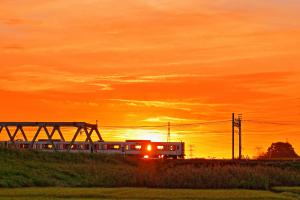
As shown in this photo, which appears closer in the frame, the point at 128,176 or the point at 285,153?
the point at 128,176

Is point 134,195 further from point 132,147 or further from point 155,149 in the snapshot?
point 132,147


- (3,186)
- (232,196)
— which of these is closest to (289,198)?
(232,196)

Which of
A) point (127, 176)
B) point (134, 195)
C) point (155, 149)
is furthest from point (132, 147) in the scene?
point (134, 195)

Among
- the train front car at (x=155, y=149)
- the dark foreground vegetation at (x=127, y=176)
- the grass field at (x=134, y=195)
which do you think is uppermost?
the train front car at (x=155, y=149)

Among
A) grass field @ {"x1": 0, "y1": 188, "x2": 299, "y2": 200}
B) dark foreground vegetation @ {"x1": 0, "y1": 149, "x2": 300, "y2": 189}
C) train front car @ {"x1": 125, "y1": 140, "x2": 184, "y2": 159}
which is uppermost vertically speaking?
train front car @ {"x1": 125, "y1": 140, "x2": 184, "y2": 159}

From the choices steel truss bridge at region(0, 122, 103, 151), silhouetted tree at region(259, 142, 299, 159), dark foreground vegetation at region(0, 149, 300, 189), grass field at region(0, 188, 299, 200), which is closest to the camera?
grass field at region(0, 188, 299, 200)

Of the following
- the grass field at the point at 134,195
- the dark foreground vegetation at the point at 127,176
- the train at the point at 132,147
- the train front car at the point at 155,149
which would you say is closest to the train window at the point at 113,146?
the train at the point at 132,147

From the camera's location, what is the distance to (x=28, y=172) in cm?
4834

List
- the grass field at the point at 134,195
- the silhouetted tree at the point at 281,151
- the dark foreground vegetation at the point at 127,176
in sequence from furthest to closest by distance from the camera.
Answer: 1. the silhouetted tree at the point at 281,151
2. the dark foreground vegetation at the point at 127,176
3. the grass field at the point at 134,195

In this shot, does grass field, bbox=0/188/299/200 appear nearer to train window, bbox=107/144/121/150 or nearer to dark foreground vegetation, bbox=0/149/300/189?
dark foreground vegetation, bbox=0/149/300/189

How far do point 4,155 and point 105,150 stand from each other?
4206 cm

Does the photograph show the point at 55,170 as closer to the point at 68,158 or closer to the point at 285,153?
the point at 68,158

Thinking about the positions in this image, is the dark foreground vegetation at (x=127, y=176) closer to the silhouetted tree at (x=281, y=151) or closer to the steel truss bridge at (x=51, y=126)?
the steel truss bridge at (x=51, y=126)

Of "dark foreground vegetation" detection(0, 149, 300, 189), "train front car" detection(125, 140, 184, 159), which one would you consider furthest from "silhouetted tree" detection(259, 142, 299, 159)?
"dark foreground vegetation" detection(0, 149, 300, 189)
